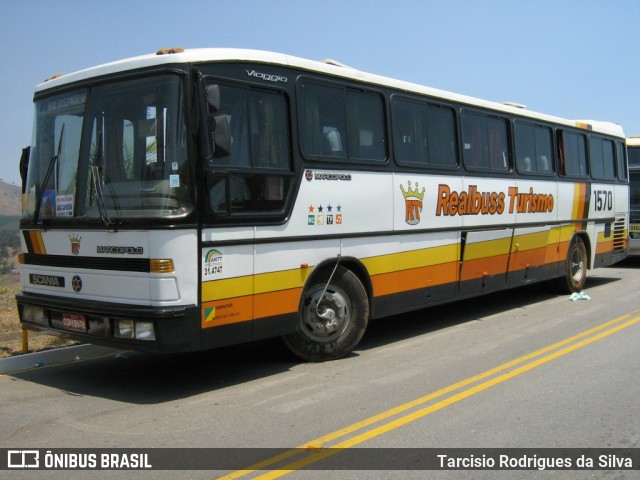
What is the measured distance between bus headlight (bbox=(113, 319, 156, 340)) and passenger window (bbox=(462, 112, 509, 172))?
18.5 feet

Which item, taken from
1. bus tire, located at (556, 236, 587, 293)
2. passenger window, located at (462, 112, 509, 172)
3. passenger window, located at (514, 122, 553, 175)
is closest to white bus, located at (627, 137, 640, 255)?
bus tire, located at (556, 236, 587, 293)

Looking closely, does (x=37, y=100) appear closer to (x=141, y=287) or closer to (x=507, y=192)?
(x=141, y=287)

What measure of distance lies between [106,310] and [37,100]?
2.71 metres

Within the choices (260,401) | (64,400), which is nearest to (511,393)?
(260,401)

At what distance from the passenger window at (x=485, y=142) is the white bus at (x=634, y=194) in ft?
29.2

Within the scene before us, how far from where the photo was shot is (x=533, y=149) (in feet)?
38.6

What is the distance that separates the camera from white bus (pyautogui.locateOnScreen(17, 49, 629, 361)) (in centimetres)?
617

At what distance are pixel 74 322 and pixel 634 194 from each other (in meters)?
16.6

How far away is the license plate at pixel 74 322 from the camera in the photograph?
653 centimetres

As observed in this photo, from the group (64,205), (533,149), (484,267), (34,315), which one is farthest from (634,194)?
(34,315)

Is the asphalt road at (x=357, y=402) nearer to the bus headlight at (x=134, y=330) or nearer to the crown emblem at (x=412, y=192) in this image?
the bus headlight at (x=134, y=330)

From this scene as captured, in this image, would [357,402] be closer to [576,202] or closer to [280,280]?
[280,280]

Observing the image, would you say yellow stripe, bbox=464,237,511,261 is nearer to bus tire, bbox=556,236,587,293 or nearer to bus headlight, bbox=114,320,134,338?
bus tire, bbox=556,236,587,293

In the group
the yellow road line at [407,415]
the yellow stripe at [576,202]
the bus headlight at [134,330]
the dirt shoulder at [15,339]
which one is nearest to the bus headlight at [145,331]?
the bus headlight at [134,330]
